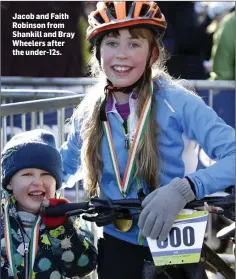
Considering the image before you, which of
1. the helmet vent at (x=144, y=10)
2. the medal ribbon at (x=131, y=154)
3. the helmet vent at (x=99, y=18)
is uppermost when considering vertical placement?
the helmet vent at (x=144, y=10)

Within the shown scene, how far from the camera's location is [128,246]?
4.24 meters

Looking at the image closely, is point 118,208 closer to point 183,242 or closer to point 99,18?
point 183,242

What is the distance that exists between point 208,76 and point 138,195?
521 centimetres

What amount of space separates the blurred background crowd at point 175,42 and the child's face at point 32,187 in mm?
4384

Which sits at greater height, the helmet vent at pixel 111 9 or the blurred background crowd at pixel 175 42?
the helmet vent at pixel 111 9

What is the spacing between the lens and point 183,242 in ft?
12.1

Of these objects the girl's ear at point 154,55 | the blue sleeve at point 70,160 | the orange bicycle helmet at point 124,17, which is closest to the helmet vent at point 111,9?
the orange bicycle helmet at point 124,17

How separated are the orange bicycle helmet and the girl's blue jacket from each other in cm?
31

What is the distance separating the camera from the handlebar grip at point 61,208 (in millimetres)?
3812

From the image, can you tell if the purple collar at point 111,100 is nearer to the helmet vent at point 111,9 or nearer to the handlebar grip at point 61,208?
the helmet vent at point 111,9

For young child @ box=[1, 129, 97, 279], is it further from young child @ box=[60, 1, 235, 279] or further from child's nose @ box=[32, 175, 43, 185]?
young child @ box=[60, 1, 235, 279]

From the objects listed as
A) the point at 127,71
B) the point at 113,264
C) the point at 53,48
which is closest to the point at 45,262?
the point at 113,264

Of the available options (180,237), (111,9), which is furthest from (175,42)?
(180,237)

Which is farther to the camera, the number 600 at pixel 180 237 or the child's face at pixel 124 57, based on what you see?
the child's face at pixel 124 57
